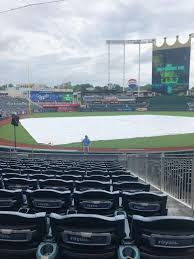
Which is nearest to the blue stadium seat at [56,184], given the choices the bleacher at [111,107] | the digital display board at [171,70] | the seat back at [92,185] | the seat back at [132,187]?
the seat back at [92,185]

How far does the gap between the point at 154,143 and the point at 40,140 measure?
1105cm

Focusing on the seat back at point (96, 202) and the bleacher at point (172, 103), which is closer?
the seat back at point (96, 202)

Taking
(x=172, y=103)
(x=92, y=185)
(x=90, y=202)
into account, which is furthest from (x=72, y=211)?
(x=172, y=103)

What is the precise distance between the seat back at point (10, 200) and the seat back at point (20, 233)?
99 cm

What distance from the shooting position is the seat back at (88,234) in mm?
2811

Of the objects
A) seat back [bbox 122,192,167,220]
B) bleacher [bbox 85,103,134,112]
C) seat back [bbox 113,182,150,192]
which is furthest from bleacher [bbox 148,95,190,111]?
seat back [bbox 122,192,167,220]

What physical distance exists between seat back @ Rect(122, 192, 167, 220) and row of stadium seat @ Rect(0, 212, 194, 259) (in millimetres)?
835

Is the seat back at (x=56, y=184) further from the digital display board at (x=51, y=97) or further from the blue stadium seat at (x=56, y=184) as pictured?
the digital display board at (x=51, y=97)

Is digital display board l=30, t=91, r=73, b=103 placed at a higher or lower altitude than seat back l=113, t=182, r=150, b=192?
higher

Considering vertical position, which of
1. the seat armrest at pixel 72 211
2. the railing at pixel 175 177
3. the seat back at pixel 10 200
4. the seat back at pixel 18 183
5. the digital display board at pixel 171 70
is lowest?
the railing at pixel 175 177

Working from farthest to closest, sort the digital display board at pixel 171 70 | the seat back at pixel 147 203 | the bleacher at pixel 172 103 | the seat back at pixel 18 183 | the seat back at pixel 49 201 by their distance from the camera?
the bleacher at pixel 172 103 → the digital display board at pixel 171 70 → the seat back at pixel 18 183 → the seat back at pixel 49 201 → the seat back at pixel 147 203

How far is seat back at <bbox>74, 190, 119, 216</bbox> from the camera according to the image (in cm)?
381

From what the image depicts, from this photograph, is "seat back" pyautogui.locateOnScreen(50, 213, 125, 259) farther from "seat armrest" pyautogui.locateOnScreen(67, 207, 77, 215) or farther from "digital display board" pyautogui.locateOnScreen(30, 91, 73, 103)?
"digital display board" pyautogui.locateOnScreen(30, 91, 73, 103)

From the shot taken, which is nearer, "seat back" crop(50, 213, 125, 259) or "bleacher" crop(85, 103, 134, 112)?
"seat back" crop(50, 213, 125, 259)
